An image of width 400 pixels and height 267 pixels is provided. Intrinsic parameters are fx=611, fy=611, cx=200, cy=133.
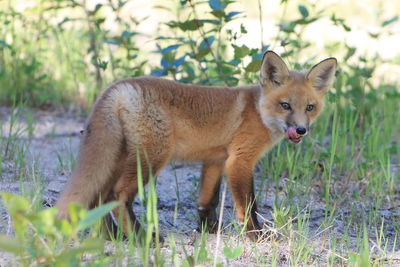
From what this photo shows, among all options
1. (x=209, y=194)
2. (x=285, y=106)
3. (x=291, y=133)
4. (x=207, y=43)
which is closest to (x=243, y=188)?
(x=209, y=194)

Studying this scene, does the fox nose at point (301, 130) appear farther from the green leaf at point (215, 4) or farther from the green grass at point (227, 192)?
the green leaf at point (215, 4)

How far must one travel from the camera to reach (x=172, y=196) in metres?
4.93

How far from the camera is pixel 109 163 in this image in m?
3.66

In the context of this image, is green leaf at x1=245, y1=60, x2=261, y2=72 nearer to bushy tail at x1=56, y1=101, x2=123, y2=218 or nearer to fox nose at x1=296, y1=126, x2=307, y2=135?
fox nose at x1=296, y1=126, x2=307, y2=135

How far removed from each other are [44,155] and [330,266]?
10.1 feet

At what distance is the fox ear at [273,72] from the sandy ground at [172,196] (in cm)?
84

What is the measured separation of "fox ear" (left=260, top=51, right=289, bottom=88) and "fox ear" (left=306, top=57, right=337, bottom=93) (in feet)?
0.63

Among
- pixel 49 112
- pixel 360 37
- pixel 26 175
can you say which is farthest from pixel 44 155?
pixel 360 37

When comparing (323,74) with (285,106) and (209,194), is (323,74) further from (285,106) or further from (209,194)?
(209,194)

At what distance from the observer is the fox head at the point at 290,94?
429 centimetres

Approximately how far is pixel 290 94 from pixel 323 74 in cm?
36

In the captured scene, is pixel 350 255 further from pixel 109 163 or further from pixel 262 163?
pixel 262 163

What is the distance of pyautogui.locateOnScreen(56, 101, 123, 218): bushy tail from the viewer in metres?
3.46

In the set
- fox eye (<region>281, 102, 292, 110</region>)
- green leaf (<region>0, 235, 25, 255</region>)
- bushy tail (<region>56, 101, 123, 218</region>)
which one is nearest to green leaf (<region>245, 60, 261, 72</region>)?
fox eye (<region>281, 102, 292, 110</region>)
